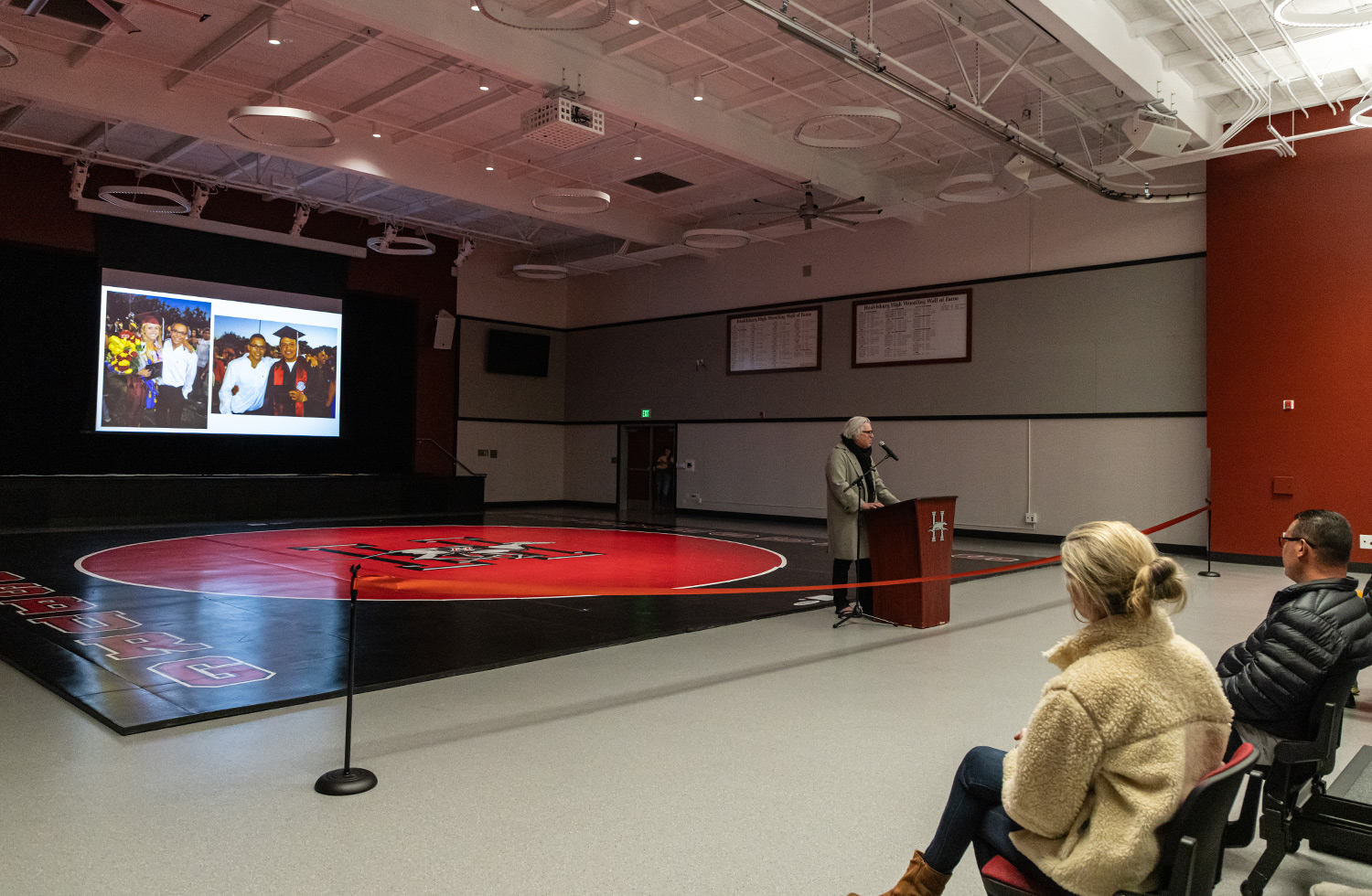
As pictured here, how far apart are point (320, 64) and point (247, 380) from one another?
245 inches

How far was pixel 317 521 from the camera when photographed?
13523 mm

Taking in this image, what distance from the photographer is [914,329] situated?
13867 mm

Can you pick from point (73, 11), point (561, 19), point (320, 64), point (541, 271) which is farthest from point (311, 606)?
point (541, 271)

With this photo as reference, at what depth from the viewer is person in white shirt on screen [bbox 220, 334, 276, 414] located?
13953mm

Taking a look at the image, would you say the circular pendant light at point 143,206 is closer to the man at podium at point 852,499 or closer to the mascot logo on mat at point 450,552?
the mascot logo on mat at point 450,552

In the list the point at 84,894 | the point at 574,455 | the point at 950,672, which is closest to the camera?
the point at 84,894

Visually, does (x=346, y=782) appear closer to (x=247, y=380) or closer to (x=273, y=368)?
(x=247, y=380)

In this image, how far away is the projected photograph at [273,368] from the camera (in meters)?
13.9

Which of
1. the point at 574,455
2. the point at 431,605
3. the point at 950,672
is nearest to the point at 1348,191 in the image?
the point at 950,672

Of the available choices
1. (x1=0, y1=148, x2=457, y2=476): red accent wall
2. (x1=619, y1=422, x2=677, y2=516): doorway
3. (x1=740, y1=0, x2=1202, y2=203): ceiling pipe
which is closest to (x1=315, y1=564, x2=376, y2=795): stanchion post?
(x1=740, y1=0, x2=1202, y2=203): ceiling pipe

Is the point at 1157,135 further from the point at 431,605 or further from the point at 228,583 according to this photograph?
the point at 228,583

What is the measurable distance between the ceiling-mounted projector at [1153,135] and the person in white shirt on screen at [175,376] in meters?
12.9

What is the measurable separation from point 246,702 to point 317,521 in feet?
33.4

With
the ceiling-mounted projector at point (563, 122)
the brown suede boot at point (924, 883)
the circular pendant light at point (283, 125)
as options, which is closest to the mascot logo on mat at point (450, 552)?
the circular pendant light at point (283, 125)
